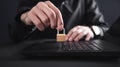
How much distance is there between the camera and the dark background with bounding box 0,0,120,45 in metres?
1.45

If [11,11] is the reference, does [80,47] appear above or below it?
below

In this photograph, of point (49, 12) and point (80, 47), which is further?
point (49, 12)

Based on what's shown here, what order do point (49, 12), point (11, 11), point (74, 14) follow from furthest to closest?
point (11, 11) < point (74, 14) < point (49, 12)

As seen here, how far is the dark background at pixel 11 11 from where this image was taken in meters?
A: 1.45

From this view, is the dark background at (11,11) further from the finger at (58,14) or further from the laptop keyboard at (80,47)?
the laptop keyboard at (80,47)

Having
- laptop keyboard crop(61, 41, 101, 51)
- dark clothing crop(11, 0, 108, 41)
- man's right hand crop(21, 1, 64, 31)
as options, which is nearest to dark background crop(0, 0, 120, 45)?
dark clothing crop(11, 0, 108, 41)

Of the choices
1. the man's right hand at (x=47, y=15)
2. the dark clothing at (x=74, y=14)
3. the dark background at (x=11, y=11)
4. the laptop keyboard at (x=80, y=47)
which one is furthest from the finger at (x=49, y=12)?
the dark background at (x=11, y=11)

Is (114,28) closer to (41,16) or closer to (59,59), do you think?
(41,16)

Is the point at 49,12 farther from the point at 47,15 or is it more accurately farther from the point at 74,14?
the point at 74,14

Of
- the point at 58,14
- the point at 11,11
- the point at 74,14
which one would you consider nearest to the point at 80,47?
the point at 58,14

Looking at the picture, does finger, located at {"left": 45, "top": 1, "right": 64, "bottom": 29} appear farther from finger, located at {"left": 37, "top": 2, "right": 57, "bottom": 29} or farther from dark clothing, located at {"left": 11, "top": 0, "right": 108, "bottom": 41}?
dark clothing, located at {"left": 11, "top": 0, "right": 108, "bottom": 41}

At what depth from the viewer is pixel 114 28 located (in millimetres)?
725

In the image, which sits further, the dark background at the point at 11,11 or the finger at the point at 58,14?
the dark background at the point at 11,11

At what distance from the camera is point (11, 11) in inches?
57.5
